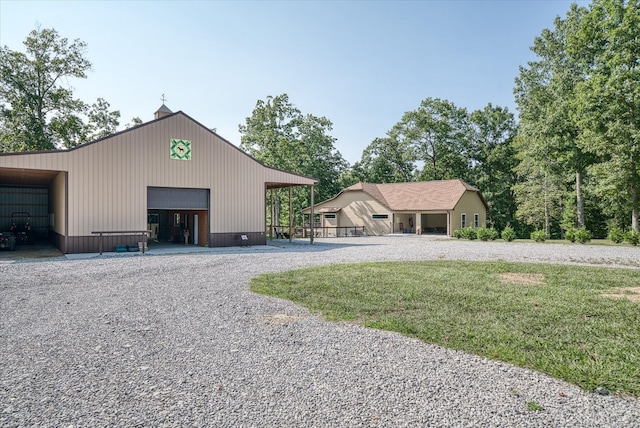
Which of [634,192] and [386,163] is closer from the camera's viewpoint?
[634,192]

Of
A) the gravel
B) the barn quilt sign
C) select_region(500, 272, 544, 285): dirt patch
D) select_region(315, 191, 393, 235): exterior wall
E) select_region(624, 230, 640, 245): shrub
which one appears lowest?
the gravel

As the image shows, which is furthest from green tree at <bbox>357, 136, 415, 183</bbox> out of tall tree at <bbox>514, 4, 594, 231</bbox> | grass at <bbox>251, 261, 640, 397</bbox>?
grass at <bbox>251, 261, 640, 397</bbox>

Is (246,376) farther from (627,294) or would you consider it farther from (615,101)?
(615,101)

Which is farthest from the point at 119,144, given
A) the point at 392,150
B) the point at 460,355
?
the point at 392,150

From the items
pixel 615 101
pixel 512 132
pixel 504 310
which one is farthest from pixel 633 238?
pixel 512 132

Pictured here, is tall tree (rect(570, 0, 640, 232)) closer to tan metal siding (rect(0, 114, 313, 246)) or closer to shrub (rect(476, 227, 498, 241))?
shrub (rect(476, 227, 498, 241))

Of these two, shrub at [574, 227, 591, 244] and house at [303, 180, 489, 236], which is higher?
house at [303, 180, 489, 236]

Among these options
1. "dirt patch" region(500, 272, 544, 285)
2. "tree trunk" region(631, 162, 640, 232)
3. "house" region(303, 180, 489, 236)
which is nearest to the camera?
"dirt patch" region(500, 272, 544, 285)

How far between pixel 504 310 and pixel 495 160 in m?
37.7

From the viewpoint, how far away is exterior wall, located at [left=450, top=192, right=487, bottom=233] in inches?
1186

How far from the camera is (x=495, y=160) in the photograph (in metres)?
39.8

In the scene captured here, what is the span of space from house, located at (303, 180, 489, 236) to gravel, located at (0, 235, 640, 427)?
25.2 m

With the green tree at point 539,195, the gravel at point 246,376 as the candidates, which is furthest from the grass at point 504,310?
the green tree at point 539,195

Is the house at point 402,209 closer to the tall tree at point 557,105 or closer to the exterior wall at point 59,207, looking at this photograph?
the tall tree at point 557,105
